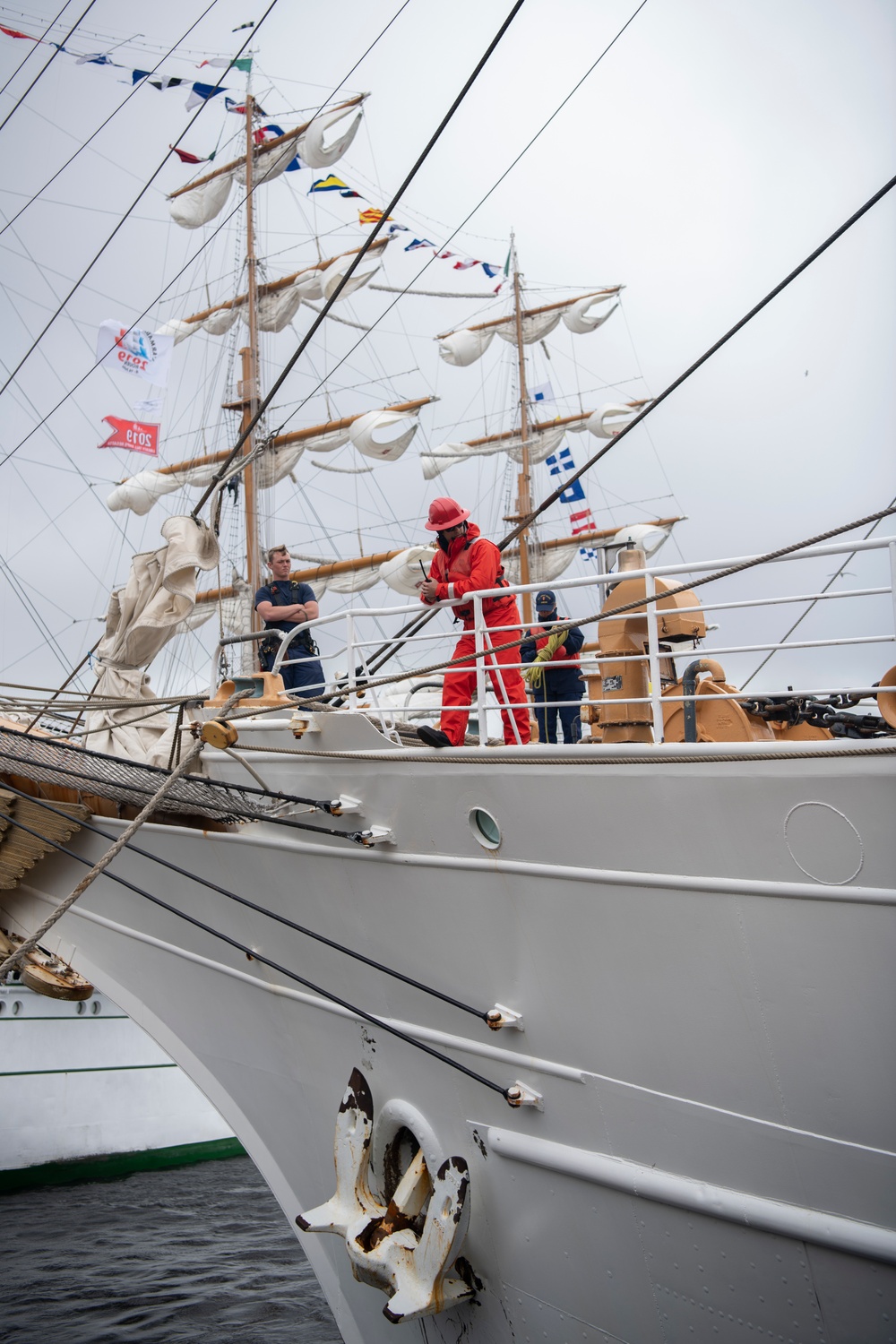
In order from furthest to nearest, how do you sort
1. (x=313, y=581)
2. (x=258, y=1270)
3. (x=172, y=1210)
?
(x=313, y=581), (x=172, y=1210), (x=258, y=1270)

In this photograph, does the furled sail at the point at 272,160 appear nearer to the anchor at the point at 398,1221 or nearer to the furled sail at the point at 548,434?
the furled sail at the point at 548,434

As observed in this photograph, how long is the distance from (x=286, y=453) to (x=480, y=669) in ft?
66.2

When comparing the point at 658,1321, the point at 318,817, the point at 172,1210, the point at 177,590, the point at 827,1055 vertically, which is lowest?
the point at 172,1210

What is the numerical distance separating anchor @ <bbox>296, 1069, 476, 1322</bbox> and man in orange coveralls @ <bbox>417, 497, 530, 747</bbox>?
2.00m

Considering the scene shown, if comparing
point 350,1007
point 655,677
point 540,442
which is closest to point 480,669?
point 655,677

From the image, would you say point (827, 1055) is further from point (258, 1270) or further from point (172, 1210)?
point (172, 1210)

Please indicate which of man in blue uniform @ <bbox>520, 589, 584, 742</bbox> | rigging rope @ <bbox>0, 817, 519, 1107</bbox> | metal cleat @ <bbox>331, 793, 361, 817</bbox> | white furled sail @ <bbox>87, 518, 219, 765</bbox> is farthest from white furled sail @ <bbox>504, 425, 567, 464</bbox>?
metal cleat @ <bbox>331, 793, 361, 817</bbox>

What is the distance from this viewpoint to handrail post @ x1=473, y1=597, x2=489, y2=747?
4.46 metres

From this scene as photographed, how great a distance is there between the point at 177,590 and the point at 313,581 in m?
16.4

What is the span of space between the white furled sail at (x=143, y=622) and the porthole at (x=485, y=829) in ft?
10.0

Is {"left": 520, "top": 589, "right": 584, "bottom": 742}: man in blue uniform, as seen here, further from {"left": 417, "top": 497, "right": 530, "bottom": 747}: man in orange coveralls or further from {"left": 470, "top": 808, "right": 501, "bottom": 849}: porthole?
{"left": 470, "top": 808, "right": 501, "bottom": 849}: porthole

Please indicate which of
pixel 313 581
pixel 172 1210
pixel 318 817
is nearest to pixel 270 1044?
pixel 318 817

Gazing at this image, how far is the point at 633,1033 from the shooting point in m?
4.11

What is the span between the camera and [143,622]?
7.45m
